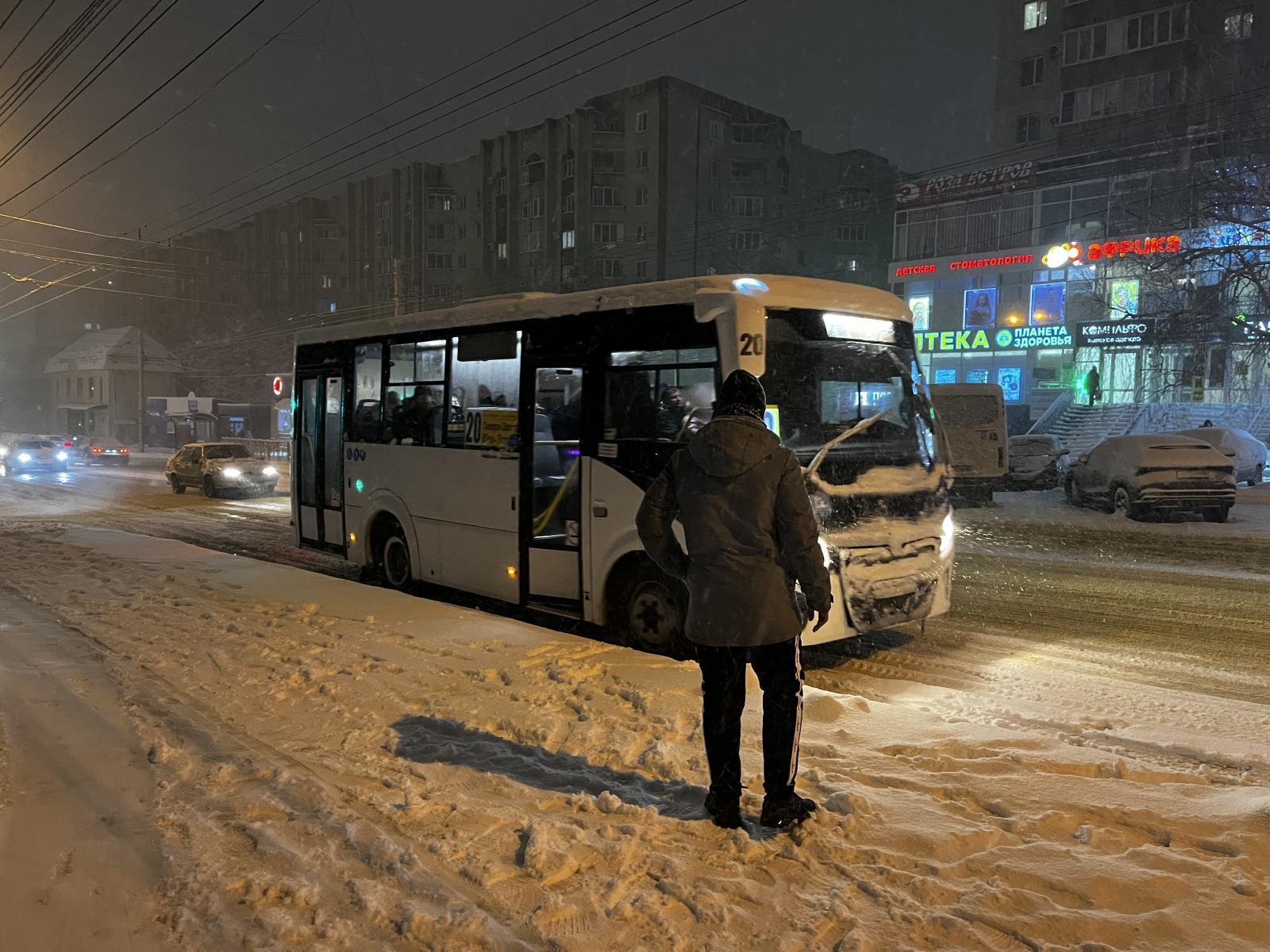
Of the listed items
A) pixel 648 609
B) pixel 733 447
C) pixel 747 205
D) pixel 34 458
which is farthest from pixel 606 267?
pixel 733 447

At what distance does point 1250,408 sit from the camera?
33.7m

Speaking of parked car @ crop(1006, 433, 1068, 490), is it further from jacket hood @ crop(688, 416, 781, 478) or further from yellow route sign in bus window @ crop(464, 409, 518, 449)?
jacket hood @ crop(688, 416, 781, 478)

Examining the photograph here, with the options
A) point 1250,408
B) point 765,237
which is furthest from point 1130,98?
point 765,237

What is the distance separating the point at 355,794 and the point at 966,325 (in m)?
44.7

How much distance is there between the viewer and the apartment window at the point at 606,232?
207ft

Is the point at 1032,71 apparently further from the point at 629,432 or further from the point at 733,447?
the point at 733,447

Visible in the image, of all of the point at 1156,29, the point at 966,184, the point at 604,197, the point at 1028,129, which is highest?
the point at 1156,29

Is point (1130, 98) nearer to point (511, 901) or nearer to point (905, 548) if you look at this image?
point (905, 548)

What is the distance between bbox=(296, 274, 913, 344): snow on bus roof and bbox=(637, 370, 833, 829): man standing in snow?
10.3 feet

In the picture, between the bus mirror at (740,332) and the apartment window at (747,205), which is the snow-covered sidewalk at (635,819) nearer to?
the bus mirror at (740,332)

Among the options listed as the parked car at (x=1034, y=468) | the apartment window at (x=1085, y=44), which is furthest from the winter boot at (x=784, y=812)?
the apartment window at (x=1085, y=44)

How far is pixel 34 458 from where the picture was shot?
3759cm

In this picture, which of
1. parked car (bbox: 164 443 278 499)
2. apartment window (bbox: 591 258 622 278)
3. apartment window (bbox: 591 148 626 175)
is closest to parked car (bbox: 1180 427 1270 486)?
parked car (bbox: 164 443 278 499)

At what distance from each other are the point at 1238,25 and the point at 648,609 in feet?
155
